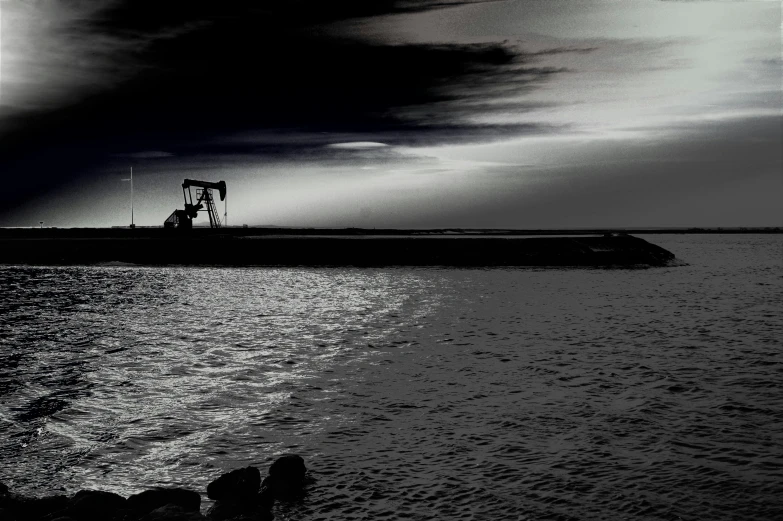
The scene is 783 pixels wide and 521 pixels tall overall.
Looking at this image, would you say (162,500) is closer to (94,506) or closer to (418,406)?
(94,506)

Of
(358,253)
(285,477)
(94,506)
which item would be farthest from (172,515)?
(358,253)

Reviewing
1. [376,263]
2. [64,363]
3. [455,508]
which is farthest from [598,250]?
[455,508]

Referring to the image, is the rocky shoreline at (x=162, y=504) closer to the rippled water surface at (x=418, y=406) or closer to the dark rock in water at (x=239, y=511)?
the dark rock in water at (x=239, y=511)

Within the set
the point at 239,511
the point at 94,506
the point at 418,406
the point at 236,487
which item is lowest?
the point at 418,406

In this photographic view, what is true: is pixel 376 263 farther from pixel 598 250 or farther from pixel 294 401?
pixel 294 401

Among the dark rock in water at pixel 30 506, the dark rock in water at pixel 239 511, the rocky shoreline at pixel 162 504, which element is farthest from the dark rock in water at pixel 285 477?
the dark rock in water at pixel 30 506

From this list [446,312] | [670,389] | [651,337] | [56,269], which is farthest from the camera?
[56,269]

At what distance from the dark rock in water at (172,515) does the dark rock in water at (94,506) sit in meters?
0.87

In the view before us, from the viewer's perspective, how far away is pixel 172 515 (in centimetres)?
836

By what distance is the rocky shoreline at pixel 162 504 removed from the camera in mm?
8719

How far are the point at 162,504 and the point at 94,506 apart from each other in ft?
2.97

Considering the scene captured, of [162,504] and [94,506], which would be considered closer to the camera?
[94,506]

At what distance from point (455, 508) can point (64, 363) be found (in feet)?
58.1

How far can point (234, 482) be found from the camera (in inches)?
390
